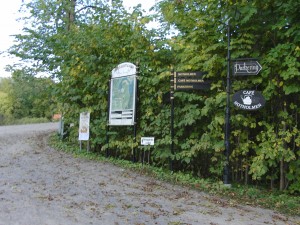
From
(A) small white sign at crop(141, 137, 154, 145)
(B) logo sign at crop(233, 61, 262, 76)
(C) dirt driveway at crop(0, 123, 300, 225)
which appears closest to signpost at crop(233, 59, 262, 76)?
(B) logo sign at crop(233, 61, 262, 76)

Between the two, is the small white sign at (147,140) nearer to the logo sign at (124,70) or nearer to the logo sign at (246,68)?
the logo sign at (124,70)

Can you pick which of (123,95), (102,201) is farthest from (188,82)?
(102,201)

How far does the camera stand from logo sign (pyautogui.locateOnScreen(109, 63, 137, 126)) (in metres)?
11.0

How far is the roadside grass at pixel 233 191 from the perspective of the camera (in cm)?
721

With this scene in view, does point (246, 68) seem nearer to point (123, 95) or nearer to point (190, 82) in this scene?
point (190, 82)

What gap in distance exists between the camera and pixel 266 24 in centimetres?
836

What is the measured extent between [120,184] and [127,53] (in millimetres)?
4865

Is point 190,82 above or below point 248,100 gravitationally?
above

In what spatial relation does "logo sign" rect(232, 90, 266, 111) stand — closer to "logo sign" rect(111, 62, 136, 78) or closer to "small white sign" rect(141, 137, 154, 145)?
"small white sign" rect(141, 137, 154, 145)

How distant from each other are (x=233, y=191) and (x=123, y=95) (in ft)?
15.7

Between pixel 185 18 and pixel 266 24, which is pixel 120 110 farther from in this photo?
pixel 266 24

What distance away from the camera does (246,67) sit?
812cm

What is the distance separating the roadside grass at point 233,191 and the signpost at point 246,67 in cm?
257

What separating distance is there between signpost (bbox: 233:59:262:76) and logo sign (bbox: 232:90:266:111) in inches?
16.5
